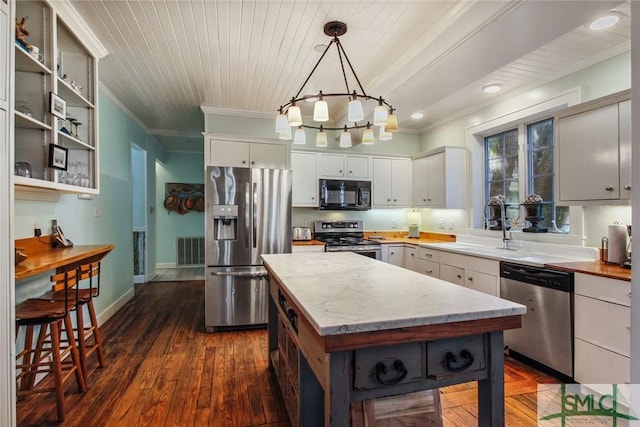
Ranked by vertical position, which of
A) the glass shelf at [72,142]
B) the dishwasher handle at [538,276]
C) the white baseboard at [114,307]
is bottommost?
the white baseboard at [114,307]

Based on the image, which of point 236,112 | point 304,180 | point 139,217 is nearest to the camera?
point 236,112

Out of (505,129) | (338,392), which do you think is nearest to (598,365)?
(338,392)

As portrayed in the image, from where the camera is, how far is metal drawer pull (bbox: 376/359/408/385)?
43.2 inches

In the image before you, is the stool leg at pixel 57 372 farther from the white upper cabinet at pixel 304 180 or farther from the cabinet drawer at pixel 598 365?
the cabinet drawer at pixel 598 365

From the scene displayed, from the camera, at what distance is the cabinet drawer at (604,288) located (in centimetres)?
194

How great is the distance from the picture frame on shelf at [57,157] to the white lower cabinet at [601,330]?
11.8 feet

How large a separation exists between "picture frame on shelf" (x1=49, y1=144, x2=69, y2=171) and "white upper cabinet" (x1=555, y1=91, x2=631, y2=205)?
146 inches

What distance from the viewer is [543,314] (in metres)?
2.45

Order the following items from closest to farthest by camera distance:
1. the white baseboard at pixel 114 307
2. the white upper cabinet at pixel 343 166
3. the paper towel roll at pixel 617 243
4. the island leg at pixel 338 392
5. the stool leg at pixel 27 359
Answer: the island leg at pixel 338 392, the stool leg at pixel 27 359, the paper towel roll at pixel 617 243, the white baseboard at pixel 114 307, the white upper cabinet at pixel 343 166

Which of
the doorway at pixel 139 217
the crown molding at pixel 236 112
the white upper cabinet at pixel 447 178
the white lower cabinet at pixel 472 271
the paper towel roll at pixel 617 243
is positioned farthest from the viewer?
the doorway at pixel 139 217

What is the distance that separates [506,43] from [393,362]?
6.90 feet

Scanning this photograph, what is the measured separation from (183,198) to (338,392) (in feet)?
22.0

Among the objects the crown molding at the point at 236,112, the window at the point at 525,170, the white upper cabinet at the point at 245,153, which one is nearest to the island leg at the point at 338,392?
the window at the point at 525,170

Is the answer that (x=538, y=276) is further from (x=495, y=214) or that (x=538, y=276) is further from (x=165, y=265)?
(x=165, y=265)
